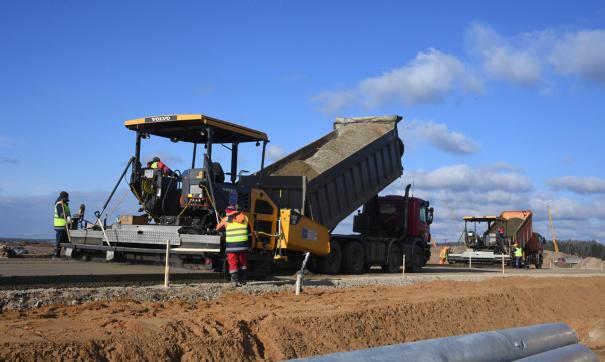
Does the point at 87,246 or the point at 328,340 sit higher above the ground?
the point at 87,246

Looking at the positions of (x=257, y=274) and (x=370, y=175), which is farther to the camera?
(x=370, y=175)

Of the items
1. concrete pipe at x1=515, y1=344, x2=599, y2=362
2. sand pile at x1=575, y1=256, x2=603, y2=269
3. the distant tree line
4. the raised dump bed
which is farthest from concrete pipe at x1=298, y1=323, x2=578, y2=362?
the distant tree line

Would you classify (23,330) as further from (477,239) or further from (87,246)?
(477,239)

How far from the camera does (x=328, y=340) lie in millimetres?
7020

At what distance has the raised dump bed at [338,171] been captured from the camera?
14.0 m

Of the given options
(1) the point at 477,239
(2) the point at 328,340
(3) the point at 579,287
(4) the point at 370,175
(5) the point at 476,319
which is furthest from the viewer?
(1) the point at 477,239

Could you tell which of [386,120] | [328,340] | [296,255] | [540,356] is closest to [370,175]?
[386,120]

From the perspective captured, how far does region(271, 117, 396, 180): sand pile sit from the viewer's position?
1512 centimetres

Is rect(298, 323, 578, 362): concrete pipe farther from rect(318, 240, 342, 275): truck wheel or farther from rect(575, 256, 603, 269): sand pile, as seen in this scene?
rect(575, 256, 603, 269): sand pile

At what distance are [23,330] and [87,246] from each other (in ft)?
21.8

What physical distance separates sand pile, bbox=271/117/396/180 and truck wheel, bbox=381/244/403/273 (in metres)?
3.41

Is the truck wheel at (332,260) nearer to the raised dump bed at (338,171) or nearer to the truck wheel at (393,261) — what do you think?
the raised dump bed at (338,171)

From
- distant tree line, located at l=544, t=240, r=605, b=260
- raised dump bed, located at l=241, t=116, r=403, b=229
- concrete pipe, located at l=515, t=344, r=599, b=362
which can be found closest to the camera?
concrete pipe, located at l=515, t=344, r=599, b=362

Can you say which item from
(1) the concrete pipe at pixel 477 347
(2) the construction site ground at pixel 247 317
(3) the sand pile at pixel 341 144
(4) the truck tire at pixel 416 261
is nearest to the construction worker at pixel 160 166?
(2) the construction site ground at pixel 247 317
